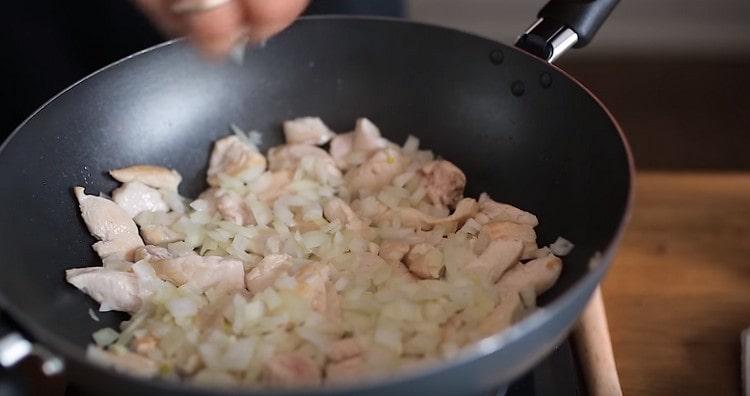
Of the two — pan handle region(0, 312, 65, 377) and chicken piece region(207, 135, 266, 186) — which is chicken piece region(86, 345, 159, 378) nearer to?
pan handle region(0, 312, 65, 377)

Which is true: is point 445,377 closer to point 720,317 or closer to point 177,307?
point 177,307

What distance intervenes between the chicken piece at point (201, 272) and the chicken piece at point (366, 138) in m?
0.31

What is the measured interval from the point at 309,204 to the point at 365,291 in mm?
221

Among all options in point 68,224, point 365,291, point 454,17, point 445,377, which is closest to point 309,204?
point 365,291

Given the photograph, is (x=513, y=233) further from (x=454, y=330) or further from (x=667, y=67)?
(x=667, y=67)

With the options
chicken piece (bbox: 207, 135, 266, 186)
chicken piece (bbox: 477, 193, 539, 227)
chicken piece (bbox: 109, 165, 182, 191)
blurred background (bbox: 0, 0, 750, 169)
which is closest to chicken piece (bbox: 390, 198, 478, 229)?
chicken piece (bbox: 477, 193, 539, 227)

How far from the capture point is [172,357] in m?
0.98

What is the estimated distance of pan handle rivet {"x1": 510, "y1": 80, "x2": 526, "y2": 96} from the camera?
122 cm

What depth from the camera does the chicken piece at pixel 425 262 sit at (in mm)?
1078

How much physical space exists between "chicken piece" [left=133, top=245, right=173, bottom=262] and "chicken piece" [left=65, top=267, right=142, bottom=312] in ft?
0.16

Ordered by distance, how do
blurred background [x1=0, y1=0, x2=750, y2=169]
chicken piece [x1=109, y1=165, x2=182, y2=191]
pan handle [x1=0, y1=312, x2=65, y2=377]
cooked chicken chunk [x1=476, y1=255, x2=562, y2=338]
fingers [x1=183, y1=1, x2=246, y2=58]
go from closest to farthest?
pan handle [x1=0, y1=312, x2=65, y2=377], fingers [x1=183, y1=1, x2=246, y2=58], cooked chicken chunk [x1=476, y1=255, x2=562, y2=338], chicken piece [x1=109, y1=165, x2=182, y2=191], blurred background [x1=0, y1=0, x2=750, y2=169]

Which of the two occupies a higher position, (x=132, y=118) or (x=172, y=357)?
(x=132, y=118)

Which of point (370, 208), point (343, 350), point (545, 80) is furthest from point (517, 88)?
point (343, 350)

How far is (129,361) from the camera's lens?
947 mm
